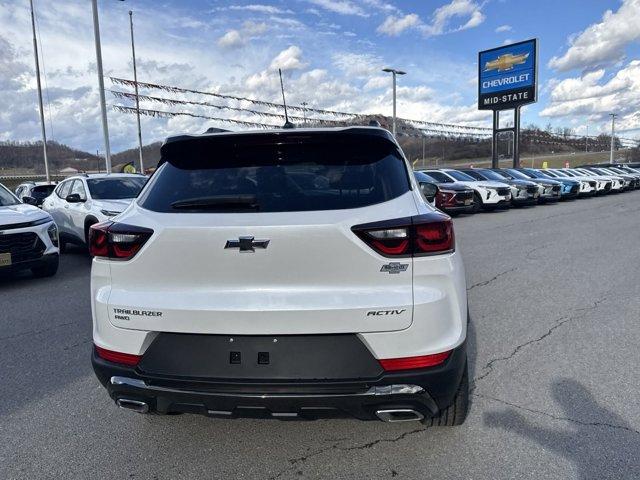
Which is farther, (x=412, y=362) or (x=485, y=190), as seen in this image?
(x=485, y=190)

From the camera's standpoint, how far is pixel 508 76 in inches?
1293

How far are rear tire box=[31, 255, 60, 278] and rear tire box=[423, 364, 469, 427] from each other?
6.49 metres

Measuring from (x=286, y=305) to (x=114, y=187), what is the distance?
8381 mm

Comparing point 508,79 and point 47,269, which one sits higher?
point 508,79

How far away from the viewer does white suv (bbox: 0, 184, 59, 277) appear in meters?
6.75

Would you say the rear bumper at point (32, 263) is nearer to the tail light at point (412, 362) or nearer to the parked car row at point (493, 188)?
the tail light at point (412, 362)

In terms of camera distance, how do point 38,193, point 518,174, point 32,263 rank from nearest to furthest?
point 32,263 → point 38,193 → point 518,174

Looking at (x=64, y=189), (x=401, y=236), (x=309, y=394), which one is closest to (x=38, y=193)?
(x=64, y=189)

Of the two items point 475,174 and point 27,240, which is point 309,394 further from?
point 475,174

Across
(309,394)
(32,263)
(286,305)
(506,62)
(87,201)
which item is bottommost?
(32,263)

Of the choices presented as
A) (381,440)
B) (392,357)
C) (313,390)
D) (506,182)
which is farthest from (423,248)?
(506,182)

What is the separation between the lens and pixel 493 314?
532cm

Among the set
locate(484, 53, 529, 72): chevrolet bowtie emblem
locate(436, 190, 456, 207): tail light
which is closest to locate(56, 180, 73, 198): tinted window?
locate(436, 190, 456, 207): tail light

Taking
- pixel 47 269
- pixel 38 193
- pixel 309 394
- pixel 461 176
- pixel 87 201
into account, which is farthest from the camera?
pixel 461 176
